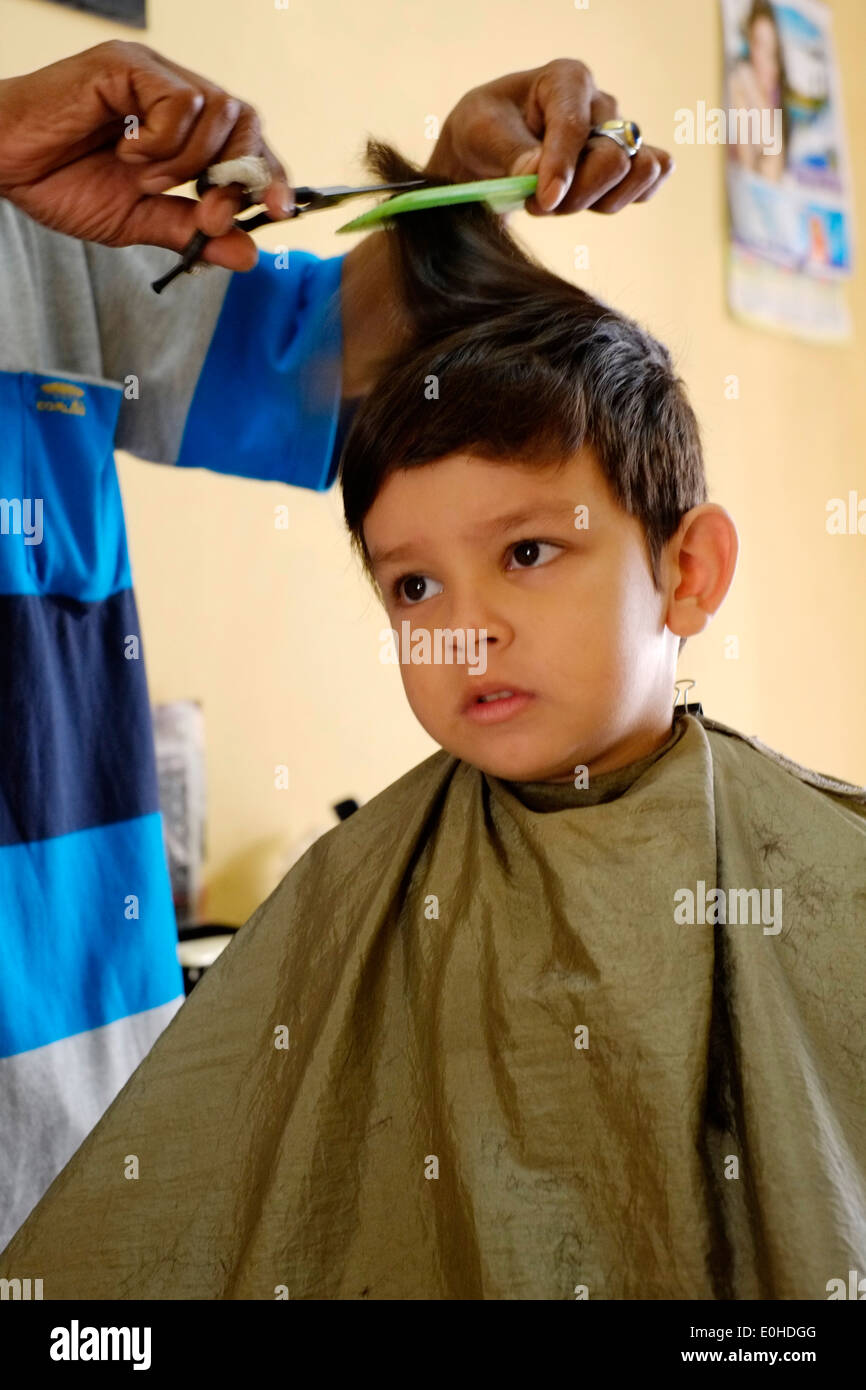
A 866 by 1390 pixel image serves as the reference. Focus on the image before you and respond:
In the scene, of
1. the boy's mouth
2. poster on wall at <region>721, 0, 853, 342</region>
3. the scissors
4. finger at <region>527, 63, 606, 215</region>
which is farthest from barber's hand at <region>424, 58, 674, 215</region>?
poster on wall at <region>721, 0, 853, 342</region>

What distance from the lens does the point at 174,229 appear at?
Result: 3.64 ft

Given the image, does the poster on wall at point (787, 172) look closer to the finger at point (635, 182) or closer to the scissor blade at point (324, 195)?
the finger at point (635, 182)

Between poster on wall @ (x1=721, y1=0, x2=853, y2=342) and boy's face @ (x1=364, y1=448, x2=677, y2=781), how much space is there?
251cm

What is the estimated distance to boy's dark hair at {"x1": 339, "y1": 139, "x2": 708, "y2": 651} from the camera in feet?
3.58

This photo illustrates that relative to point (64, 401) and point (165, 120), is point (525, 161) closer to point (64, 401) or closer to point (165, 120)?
point (165, 120)

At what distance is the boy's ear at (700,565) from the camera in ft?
3.81

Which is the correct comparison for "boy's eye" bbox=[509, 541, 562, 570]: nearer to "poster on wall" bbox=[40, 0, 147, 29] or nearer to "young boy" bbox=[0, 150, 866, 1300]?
"young boy" bbox=[0, 150, 866, 1300]

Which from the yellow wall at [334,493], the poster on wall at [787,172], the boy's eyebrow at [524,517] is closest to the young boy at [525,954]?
the boy's eyebrow at [524,517]

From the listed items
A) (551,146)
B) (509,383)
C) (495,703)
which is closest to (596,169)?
(551,146)

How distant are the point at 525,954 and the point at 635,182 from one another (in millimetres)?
712

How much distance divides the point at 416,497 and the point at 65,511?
0.41m

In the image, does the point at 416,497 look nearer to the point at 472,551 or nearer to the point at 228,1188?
the point at 472,551

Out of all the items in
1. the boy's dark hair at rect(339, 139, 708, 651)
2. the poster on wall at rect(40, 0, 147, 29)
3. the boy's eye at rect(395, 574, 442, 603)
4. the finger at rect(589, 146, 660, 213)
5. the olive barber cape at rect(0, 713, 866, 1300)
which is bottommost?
the olive barber cape at rect(0, 713, 866, 1300)
